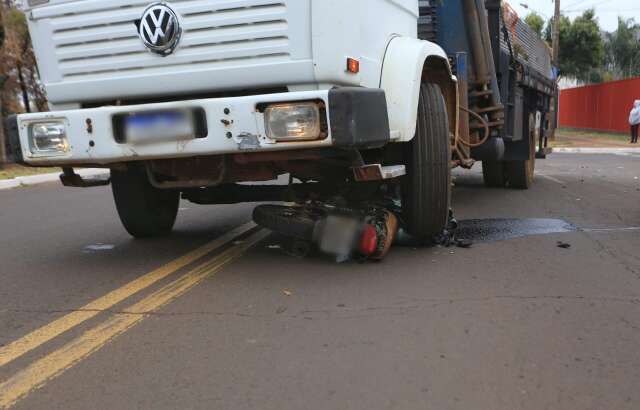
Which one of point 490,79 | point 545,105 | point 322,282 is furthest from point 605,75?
point 322,282

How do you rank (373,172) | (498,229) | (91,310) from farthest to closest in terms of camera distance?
(498,229), (373,172), (91,310)

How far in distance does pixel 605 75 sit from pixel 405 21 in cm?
4191

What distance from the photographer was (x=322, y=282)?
4051 millimetres

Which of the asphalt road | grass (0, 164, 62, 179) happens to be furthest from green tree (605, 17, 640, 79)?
the asphalt road

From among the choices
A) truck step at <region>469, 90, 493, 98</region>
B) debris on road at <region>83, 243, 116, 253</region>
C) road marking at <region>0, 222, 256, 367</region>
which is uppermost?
truck step at <region>469, 90, 493, 98</region>

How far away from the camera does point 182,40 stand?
12.5 feet

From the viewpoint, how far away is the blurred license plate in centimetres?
376

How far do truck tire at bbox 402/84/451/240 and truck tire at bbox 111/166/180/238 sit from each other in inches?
84.3

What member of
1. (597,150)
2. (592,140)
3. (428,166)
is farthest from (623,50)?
(428,166)

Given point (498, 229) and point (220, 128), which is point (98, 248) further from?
point (498, 229)

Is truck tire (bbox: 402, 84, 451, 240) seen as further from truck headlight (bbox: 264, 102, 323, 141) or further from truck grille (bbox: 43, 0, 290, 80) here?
truck grille (bbox: 43, 0, 290, 80)

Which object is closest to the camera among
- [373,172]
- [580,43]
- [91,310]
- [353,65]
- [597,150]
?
[91,310]

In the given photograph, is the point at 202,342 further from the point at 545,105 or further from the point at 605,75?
the point at 605,75

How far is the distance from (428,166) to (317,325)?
1711 millimetres
